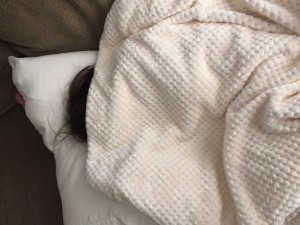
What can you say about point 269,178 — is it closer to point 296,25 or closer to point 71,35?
point 296,25

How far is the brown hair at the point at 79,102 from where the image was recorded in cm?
80

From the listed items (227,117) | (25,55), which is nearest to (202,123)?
(227,117)

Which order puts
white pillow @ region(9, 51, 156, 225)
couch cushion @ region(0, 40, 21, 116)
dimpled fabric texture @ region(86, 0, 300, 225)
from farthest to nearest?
couch cushion @ region(0, 40, 21, 116) → white pillow @ region(9, 51, 156, 225) → dimpled fabric texture @ region(86, 0, 300, 225)

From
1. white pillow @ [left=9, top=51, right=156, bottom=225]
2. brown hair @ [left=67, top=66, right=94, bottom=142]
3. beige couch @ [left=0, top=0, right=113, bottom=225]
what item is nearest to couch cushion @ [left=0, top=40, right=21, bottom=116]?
beige couch @ [left=0, top=0, right=113, bottom=225]

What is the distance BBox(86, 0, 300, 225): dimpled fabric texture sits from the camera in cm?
62

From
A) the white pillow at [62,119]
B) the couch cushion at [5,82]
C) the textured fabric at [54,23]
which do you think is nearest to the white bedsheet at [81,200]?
the white pillow at [62,119]

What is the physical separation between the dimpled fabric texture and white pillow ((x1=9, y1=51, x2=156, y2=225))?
57mm

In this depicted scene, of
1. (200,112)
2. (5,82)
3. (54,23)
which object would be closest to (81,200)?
(200,112)

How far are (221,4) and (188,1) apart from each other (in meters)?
0.07

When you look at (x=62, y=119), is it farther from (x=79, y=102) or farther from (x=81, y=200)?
(x=81, y=200)

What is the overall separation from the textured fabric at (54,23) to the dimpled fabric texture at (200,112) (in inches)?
3.0

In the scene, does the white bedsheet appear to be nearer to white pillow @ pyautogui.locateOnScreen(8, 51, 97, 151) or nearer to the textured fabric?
white pillow @ pyautogui.locateOnScreen(8, 51, 97, 151)

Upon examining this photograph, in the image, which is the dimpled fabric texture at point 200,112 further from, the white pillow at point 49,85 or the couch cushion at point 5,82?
the couch cushion at point 5,82

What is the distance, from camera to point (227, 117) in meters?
0.66
